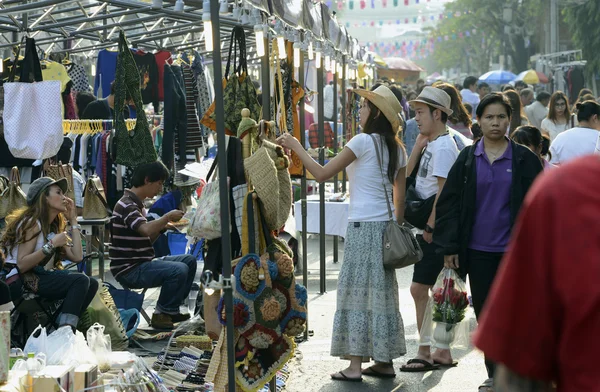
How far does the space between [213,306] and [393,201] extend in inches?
69.2

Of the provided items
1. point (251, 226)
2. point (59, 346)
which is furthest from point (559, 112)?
point (59, 346)

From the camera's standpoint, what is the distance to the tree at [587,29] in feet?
118

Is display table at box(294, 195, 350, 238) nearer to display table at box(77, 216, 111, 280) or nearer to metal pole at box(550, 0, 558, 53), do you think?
display table at box(77, 216, 111, 280)

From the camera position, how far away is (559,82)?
32875mm

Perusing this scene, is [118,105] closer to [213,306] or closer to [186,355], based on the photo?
[186,355]

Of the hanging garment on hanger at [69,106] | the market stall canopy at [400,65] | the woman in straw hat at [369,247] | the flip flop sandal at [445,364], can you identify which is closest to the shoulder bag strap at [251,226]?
the woman in straw hat at [369,247]

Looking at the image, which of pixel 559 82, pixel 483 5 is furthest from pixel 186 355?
pixel 483 5

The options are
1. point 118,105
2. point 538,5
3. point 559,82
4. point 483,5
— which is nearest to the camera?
point 118,105

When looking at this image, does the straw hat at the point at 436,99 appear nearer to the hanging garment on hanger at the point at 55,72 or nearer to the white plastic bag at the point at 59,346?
the white plastic bag at the point at 59,346

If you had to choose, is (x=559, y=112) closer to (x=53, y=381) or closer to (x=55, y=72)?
(x=55, y=72)

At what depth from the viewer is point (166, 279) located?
812cm

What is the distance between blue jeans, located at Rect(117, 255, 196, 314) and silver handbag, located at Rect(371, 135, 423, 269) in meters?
2.38

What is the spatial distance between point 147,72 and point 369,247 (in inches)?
260

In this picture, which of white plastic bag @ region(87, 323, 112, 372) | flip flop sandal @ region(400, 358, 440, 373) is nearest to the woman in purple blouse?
flip flop sandal @ region(400, 358, 440, 373)
